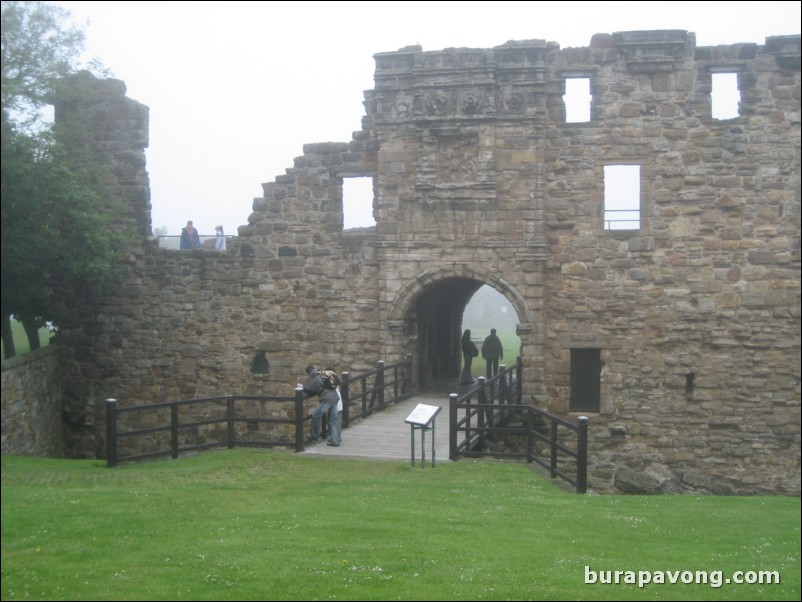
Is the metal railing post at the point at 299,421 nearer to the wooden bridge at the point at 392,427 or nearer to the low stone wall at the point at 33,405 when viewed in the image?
the wooden bridge at the point at 392,427

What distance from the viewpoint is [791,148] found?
66.1 feet

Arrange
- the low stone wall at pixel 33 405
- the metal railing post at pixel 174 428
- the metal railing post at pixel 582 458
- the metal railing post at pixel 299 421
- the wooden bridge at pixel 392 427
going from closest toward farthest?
the metal railing post at pixel 582 458
the wooden bridge at pixel 392 427
the metal railing post at pixel 174 428
the metal railing post at pixel 299 421
the low stone wall at pixel 33 405

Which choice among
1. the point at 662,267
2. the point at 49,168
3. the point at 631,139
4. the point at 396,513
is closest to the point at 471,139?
the point at 631,139

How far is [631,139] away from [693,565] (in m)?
12.0

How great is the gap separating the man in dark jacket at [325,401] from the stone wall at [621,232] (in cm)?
423

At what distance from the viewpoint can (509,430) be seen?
54.6 ft

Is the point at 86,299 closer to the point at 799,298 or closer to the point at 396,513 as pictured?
the point at 396,513

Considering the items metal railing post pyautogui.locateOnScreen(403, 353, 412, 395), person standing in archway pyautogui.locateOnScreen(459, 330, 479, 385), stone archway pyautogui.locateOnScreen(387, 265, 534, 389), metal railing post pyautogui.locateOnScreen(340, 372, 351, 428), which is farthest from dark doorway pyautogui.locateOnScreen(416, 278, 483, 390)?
metal railing post pyautogui.locateOnScreen(340, 372, 351, 428)

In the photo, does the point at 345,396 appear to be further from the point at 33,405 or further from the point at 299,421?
the point at 33,405

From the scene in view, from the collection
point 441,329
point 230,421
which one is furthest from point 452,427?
point 441,329

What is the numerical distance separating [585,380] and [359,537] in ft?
35.7

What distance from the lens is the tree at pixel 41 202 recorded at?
463 inches

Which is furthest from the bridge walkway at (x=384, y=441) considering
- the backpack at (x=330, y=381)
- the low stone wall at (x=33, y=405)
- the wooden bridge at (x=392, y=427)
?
the low stone wall at (x=33, y=405)

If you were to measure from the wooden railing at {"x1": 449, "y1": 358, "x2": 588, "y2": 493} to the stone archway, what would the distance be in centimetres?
150
